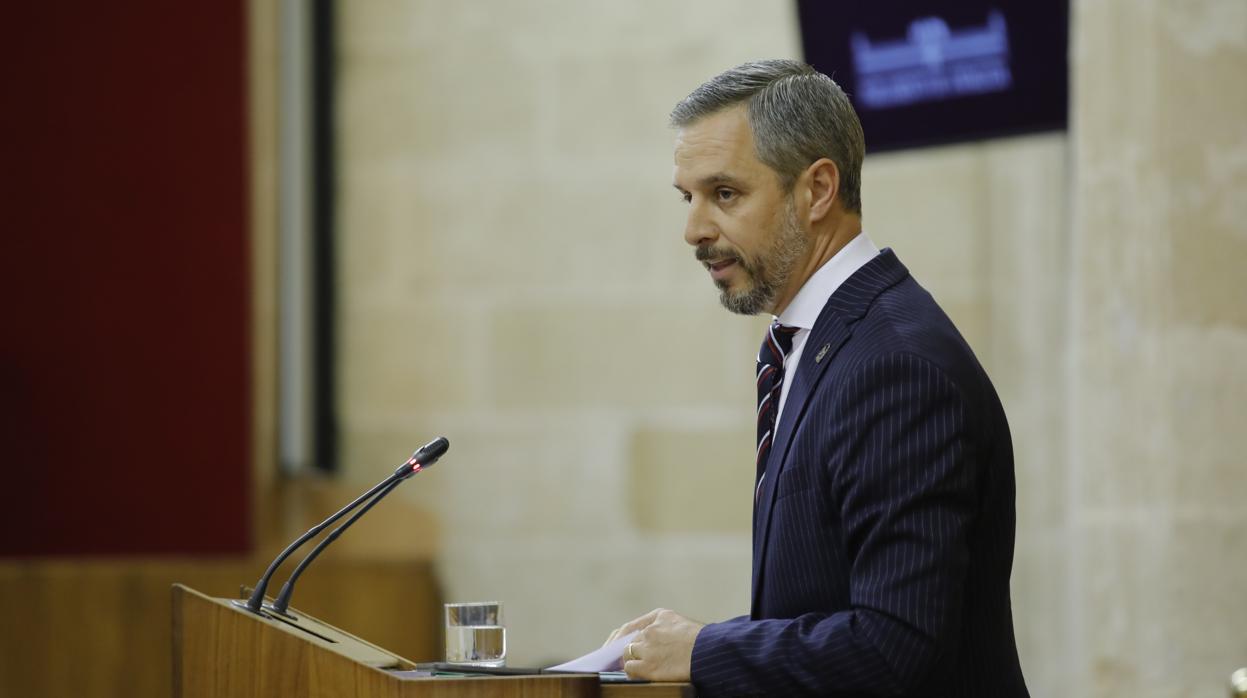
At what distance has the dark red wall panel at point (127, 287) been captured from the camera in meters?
5.06

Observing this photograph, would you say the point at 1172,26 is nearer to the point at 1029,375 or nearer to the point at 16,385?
the point at 1029,375

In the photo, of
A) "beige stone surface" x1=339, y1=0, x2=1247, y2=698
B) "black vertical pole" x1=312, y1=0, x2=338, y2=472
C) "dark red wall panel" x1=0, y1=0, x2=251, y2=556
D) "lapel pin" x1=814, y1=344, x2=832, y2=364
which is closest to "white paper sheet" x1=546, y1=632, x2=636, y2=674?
"lapel pin" x1=814, y1=344, x2=832, y2=364

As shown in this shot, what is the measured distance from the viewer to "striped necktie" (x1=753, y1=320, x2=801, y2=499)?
89.9 inches

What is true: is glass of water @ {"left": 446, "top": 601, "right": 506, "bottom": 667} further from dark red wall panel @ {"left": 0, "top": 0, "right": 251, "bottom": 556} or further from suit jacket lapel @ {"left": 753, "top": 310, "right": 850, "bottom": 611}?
dark red wall panel @ {"left": 0, "top": 0, "right": 251, "bottom": 556}

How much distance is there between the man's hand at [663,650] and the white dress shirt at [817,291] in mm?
343

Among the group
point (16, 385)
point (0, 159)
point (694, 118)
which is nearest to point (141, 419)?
point (16, 385)

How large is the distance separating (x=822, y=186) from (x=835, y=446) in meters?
0.42

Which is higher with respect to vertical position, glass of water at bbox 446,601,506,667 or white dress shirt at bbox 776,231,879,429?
white dress shirt at bbox 776,231,879,429

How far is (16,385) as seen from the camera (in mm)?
5078

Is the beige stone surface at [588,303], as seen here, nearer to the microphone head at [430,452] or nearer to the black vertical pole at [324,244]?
the black vertical pole at [324,244]

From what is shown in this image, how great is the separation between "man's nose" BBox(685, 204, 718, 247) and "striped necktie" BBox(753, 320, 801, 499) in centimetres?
16

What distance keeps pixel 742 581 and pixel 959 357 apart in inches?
123

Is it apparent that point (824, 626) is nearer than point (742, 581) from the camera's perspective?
Yes

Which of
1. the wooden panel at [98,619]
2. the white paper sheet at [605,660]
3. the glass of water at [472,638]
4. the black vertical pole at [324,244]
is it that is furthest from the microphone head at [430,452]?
the black vertical pole at [324,244]
